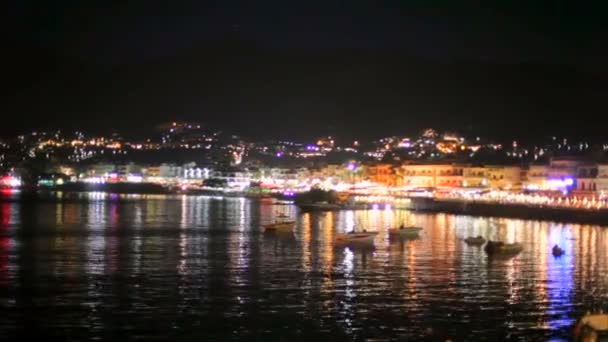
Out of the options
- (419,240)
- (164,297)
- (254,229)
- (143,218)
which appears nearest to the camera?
(164,297)

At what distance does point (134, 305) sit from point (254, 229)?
27.1 metres

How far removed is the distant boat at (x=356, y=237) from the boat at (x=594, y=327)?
2057 centimetres

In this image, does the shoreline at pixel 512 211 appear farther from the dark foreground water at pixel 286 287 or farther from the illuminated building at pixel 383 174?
the illuminated building at pixel 383 174

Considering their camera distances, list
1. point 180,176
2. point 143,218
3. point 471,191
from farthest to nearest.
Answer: point 180,176
point 471,191
point 143,218

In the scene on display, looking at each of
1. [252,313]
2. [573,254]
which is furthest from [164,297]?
[573,254]

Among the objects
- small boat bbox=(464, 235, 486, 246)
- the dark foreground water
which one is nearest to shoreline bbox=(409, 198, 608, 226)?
the dark foreground water

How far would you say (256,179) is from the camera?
157 m

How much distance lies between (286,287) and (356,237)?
13549mm

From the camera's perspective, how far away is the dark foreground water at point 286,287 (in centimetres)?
1886

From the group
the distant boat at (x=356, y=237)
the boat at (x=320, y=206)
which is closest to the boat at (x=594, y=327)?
the distant boat at (x=356, y=237)

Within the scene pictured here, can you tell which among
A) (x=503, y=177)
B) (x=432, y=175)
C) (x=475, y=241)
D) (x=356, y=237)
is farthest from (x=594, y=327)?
(x=432, y=175)

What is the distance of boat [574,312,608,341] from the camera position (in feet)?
54.4

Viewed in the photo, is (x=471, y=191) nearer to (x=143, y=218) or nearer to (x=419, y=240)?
(x=143, y=218)

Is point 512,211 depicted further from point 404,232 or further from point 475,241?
point 475,241
